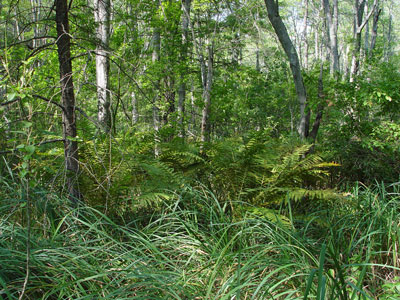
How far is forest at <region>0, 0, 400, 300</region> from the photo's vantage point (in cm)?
193

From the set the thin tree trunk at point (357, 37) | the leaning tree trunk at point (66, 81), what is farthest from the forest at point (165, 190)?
the thin tree trunk at point (357, 37)

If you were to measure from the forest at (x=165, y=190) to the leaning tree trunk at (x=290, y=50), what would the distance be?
0.06 ft

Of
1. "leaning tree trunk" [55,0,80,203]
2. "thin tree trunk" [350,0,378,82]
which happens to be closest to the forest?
"leaning tree trunk" [55,0,80,203]

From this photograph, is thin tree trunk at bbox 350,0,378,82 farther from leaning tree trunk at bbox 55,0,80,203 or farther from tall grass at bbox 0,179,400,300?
leaning tree trunk at bbox 55,0,80,203

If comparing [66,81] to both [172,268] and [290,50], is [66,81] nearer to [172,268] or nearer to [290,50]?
[172,268]

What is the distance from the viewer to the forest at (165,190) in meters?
1.93

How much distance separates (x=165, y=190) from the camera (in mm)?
3225

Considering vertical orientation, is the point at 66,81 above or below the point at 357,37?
below

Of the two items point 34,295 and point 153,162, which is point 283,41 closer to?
point 153,162

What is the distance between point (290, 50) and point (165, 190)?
2667 mm

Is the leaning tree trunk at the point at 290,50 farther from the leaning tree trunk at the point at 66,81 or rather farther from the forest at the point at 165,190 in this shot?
the leaning tree trunk at the point at 66,81

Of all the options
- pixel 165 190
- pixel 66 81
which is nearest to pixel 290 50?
pixel 165 190

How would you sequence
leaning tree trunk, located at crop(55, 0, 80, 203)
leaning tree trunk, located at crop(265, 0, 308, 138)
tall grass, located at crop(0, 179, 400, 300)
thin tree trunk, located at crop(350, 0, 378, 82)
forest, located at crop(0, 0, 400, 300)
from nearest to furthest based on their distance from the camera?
tall grass, located at crop(0, 179, 400, 300) < forest, located at crop(0, 0, 400, 300) < leaning tree trunk, located at crop(55, 0, 80, 203) < leaning tree trunk, located at crop(265, 0, 308, 138) < thin tree trunk, located at crop(350, 0, 378, 82)

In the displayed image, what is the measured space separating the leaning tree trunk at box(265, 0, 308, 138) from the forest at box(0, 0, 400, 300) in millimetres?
19
